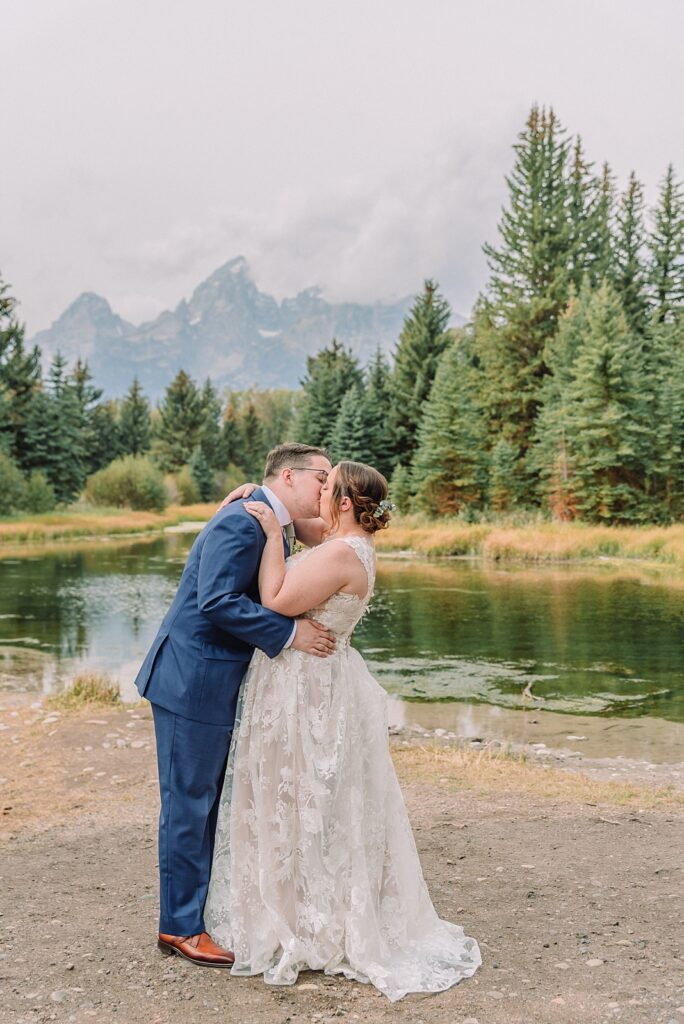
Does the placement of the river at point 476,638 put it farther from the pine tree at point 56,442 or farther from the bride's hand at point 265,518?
the pine tree at point 56,442

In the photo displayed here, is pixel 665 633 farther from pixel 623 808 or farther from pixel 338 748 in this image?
pixel 338 748

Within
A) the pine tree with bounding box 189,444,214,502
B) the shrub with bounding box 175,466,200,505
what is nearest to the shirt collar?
the shrub with bounding box 175,466,200,505

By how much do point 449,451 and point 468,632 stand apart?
Result: 2512cm

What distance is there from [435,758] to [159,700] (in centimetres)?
449

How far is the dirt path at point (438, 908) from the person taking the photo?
11.8ft

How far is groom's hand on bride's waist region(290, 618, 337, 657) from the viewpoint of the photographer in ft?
12.8

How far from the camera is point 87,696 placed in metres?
10.7

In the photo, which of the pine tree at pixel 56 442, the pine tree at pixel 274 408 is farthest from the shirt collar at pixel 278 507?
the pine tree at pixel 274 408

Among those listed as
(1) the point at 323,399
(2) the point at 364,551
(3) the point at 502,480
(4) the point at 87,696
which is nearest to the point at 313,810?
(2) the point at 364,551

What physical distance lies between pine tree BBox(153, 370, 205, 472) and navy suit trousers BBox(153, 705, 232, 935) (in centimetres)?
7665

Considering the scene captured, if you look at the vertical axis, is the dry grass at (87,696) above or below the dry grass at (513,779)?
above

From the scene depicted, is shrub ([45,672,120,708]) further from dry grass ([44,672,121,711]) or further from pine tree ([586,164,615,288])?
pine tree ([586,164,615,288])

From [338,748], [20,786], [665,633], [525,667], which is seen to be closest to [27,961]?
[338,748]

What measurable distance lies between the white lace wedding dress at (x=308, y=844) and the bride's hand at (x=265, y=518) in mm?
169
